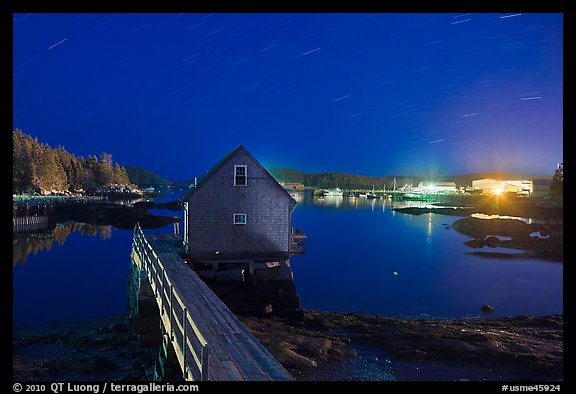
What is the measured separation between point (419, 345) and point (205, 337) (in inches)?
437

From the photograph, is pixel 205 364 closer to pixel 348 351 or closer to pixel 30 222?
pixel 348 351

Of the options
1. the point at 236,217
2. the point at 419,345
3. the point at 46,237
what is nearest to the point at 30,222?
the point at 46,237

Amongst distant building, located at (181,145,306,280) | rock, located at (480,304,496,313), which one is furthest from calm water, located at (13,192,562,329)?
distant building, located at (181,145,306,280)

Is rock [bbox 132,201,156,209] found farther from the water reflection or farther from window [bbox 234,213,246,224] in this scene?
window [bbox 234,213,246,224]

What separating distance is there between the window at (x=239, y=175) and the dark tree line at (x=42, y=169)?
5932cm

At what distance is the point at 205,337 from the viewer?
11.1m

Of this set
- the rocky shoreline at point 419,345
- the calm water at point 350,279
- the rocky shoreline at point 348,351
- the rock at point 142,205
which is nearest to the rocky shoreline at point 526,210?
the calm water at point 350,279

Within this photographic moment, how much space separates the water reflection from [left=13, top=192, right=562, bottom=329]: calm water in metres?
0.12

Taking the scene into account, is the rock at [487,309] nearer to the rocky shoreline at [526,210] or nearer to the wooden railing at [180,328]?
the wooden railing at [180,328]

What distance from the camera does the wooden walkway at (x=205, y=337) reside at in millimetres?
9305
